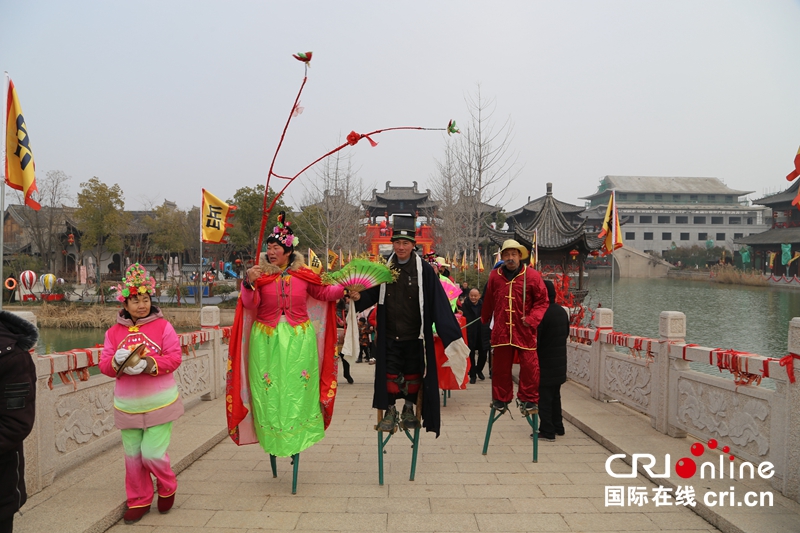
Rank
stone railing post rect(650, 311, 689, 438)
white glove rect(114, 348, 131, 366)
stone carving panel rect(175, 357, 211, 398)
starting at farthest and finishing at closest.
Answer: stone carving panel rect(175, 357, 211, 398) → stone railing post rect(650, 311, 689, 438) → white glove rect(114, 348, 131, 366)

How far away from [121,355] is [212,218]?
745 centimetres

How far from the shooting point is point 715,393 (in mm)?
4391

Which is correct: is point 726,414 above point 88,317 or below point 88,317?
above

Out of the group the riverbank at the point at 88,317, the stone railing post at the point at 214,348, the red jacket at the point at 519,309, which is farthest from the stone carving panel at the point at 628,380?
the riverbank at the point at 88,317

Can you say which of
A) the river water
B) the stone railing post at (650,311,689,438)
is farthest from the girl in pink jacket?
the river water

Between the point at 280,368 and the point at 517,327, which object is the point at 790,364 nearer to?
the point at 517,327

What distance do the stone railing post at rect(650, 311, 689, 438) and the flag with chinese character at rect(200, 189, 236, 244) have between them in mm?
7767

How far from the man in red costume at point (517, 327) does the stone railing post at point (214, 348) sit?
3.77 m

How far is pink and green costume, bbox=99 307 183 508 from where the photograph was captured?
334cm

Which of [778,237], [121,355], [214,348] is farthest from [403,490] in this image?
[778,237]

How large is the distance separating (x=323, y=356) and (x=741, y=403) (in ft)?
10.7

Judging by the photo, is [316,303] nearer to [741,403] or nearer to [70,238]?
[741,403]

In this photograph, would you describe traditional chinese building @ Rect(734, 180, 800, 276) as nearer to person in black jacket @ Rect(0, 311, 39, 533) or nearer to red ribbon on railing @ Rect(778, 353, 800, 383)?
red ribbon on railing @ Rect(778, 353, 800, 383)

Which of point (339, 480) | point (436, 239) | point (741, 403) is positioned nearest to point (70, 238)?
point (436, 239)
